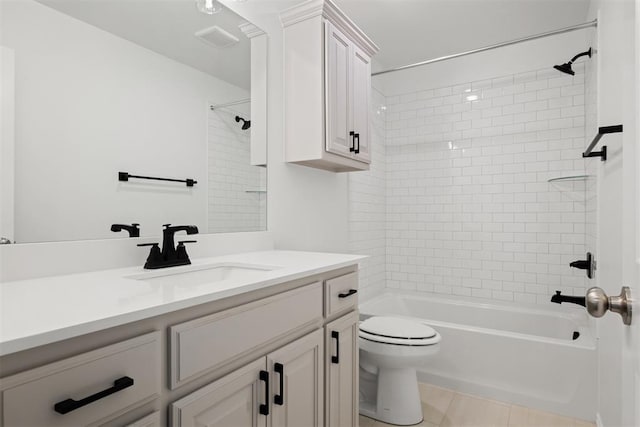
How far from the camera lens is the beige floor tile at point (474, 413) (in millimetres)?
2068

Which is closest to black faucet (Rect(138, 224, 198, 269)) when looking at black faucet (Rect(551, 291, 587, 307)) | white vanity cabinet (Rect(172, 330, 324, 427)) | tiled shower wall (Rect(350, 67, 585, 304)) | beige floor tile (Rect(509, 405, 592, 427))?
white vanity cabinet (Rect(172, 330, 324, 427))

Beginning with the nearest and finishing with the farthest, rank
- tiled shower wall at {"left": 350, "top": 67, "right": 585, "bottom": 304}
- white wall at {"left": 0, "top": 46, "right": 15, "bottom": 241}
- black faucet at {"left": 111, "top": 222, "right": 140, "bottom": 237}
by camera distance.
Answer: white wall at {"left": 0, "top": 46, "right": 15, "bottom": 241}
black faucet at {"left": 111, "top": 222, "right": 140, "bottom": 237}
tiled shower wall at {"left": 350, "top": 67, "right": 585, "bottom": 304}

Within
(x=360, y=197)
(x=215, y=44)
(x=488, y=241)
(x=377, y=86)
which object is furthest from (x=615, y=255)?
(x=377, y=86)

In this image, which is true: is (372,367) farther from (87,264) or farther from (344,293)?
(87,264)

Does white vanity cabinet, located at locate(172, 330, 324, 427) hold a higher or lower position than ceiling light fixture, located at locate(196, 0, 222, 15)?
lower

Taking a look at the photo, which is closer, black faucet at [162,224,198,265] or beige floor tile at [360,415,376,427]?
black faucet at [162,224,198,265]

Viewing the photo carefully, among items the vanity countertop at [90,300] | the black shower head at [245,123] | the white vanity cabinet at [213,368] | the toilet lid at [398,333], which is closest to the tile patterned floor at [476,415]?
the toilet lid at [398,333]

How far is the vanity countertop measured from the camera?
2.11 feet

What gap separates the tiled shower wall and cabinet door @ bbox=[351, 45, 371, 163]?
2.14 ft

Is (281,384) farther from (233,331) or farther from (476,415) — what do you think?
(476,415)

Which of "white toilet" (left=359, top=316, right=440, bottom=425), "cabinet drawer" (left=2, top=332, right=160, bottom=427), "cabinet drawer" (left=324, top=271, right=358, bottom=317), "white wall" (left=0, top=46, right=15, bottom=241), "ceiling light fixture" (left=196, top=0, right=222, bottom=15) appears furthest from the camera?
"white toilet" (left=359, top=316, right=440, bottom=425)

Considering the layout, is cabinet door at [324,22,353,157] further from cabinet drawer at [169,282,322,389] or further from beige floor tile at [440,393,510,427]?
beige floor tile at [440,393,510,427]

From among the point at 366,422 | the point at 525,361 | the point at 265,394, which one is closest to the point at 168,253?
the point at 265,394

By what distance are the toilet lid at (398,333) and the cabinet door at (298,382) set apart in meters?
0.75
